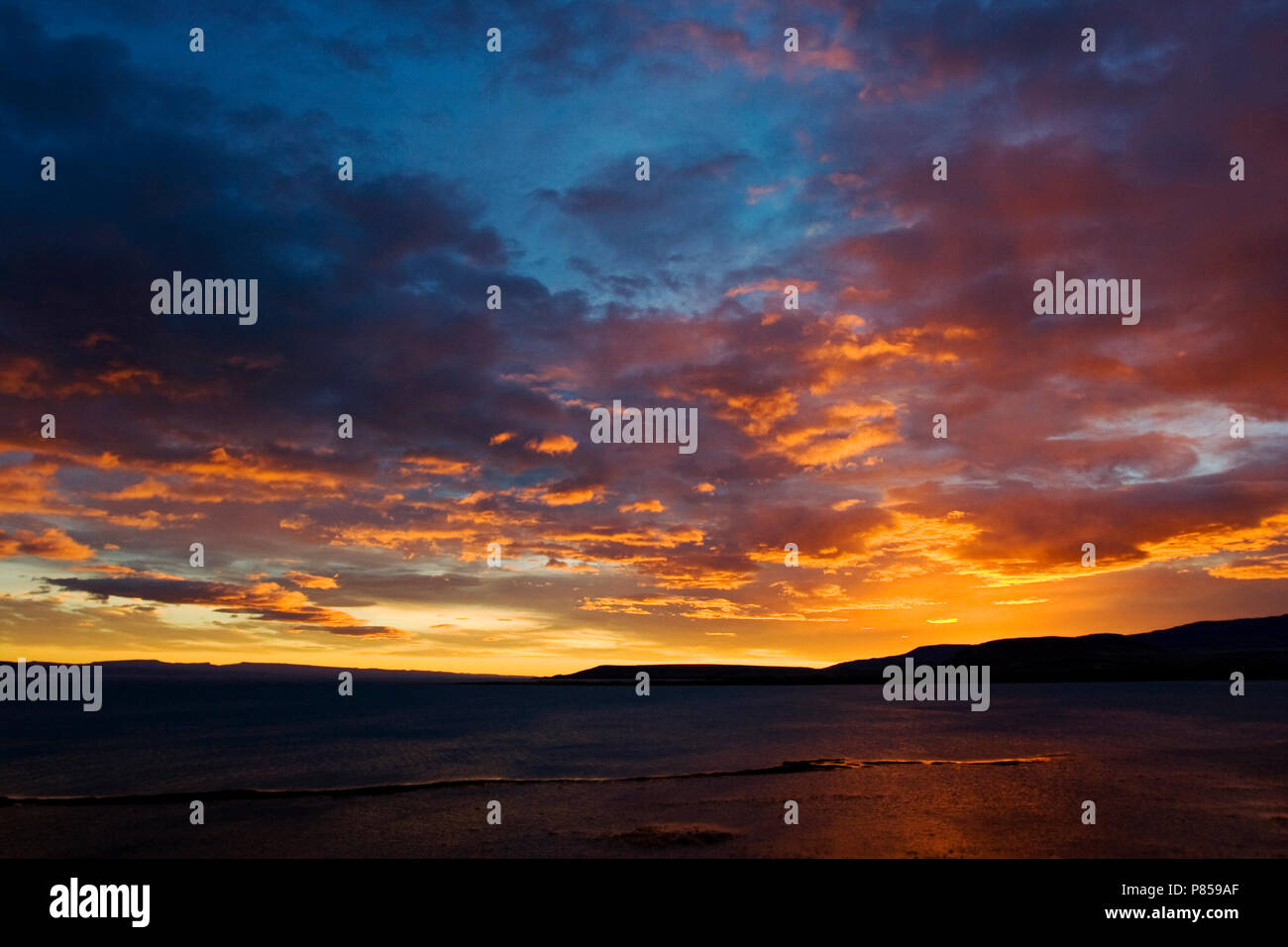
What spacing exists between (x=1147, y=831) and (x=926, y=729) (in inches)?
2226

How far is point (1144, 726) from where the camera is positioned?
8069cm

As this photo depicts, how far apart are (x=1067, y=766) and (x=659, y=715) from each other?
70228 millimetres

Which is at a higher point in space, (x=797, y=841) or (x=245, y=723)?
(x=797, y=841)

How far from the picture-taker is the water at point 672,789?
99.0 feet

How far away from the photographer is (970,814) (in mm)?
34562

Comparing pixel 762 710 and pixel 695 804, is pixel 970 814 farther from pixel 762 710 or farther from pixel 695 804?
pixel 762 710

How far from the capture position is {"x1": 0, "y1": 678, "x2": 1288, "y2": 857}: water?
30.2m

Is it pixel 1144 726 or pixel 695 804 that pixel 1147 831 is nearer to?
pixel 695 804

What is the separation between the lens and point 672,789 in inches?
1688
